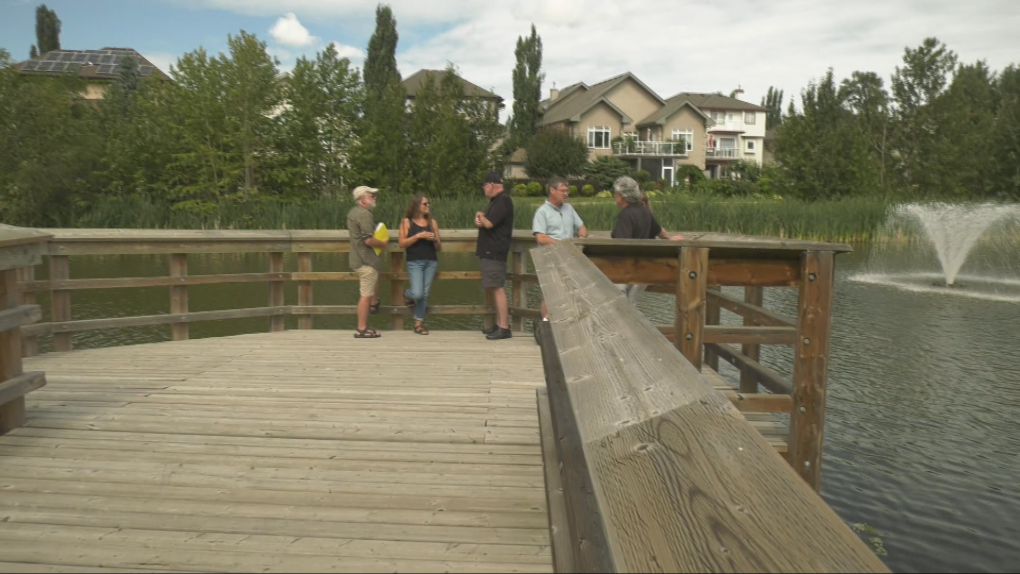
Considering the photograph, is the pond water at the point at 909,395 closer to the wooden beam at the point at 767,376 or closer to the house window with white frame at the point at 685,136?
the wooden beam at the point at 767,376

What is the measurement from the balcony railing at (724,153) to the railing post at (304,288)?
73.2m

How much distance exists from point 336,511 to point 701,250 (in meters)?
2.10

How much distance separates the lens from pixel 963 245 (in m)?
20.9

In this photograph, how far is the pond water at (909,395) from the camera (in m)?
5.38

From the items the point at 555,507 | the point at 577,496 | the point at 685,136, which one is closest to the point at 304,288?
the point at 555,507

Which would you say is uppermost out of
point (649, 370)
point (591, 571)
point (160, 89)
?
point (160, 89)

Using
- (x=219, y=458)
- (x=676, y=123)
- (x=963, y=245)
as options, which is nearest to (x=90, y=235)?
(x=219, y=458)

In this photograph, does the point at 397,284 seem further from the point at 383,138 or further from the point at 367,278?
the point at 383,138

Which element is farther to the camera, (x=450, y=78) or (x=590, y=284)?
(x=450, y=78)

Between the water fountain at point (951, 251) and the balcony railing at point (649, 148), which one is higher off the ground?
the balcony railing at point (649, 148)

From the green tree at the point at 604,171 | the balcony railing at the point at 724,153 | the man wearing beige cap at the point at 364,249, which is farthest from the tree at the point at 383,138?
the balcony railing at the point at 724,153

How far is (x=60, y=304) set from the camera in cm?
741

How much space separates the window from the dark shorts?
190ft

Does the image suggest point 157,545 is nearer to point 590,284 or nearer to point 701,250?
point 590,284
